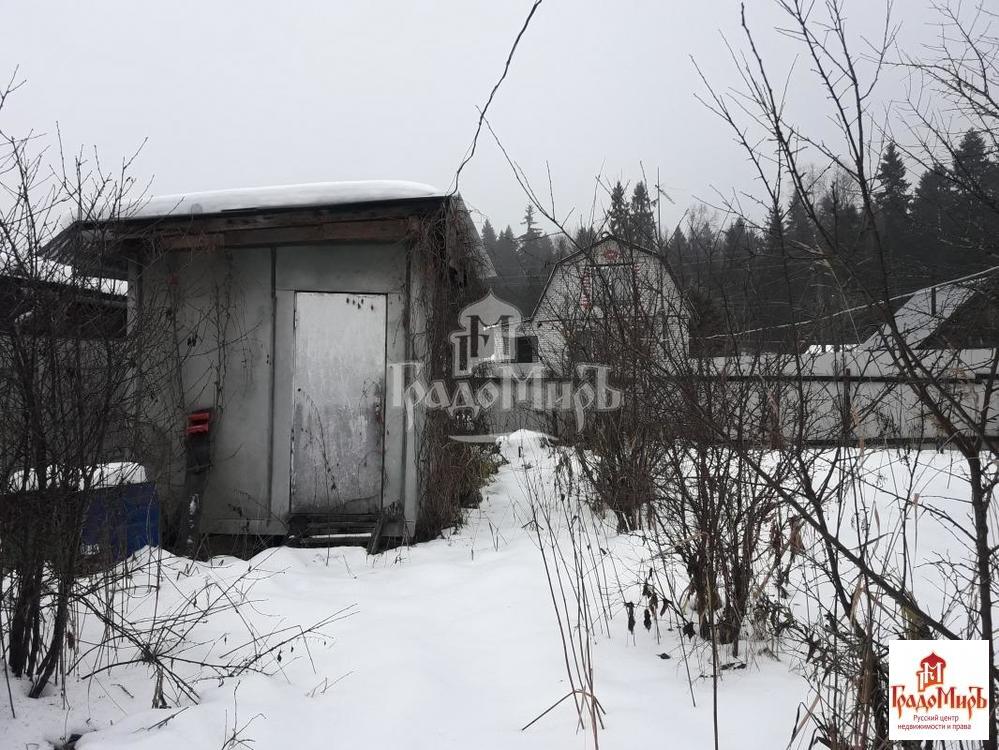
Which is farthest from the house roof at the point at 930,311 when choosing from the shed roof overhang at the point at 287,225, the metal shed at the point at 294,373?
the metal shed at the point at 294,373

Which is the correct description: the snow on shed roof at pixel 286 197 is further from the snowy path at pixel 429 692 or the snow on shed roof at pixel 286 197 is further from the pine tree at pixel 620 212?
the snowy path at pixel 429 692

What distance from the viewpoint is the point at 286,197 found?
17.6 feet

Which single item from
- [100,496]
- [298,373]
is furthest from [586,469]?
[100,496]

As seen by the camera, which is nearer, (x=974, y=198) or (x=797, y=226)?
(x=797, y=226)

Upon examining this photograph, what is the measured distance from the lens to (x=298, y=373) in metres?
5.88

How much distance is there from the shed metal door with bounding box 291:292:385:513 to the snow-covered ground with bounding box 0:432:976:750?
1622mm

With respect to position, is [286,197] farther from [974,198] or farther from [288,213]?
[974,198]

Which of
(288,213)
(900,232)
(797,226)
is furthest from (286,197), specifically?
(900,232)

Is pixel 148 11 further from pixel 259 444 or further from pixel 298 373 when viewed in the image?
pixel 259 444

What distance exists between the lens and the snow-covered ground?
90.5 inches

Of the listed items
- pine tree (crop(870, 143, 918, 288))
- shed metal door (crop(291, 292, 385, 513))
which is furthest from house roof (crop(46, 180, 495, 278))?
pine tree (crop(870, 143, 918, 288))

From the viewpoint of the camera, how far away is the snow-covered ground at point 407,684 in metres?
2.30

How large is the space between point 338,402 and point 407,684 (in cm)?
349

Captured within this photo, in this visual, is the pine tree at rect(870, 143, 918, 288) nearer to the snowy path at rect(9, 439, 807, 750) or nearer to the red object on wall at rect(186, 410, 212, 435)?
the snowy path at rect(9, 439, 807, 750)
